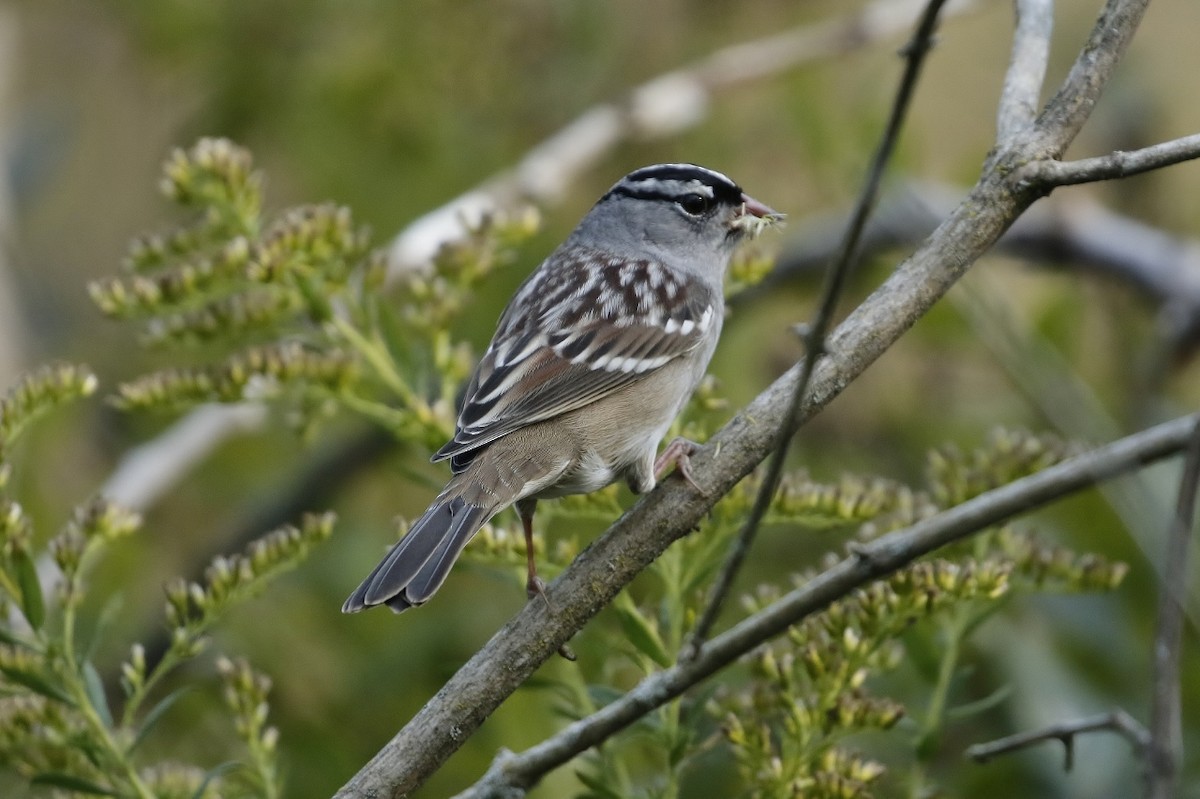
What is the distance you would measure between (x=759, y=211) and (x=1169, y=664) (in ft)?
7.61

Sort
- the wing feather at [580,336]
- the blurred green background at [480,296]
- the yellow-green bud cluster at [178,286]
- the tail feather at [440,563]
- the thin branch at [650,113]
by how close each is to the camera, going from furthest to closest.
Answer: the thin branch at [650,113], the blurred green background at [480,296], the wing feather at [580,336], the yellow-green bud cluster at [178,286], the tail feather at [440,563]

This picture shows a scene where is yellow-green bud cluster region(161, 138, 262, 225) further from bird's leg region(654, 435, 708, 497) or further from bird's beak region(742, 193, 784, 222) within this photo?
bird's beak region(742, 193, 784, 222)

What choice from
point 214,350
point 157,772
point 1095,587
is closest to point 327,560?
point 214,350

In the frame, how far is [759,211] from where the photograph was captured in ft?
11.4

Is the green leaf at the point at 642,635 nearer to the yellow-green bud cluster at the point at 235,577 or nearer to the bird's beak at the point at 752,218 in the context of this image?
the yellow-green bud cluster at the point at 235,577

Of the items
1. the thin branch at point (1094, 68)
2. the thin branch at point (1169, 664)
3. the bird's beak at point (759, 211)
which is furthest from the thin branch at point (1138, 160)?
the bird's beak at point (759, 211)

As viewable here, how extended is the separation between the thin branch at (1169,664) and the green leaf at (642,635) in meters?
0.93

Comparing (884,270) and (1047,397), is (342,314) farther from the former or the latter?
(884,270)

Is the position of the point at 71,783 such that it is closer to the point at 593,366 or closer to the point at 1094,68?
the point at 593,366

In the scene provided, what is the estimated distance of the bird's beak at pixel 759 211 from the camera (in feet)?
11.3

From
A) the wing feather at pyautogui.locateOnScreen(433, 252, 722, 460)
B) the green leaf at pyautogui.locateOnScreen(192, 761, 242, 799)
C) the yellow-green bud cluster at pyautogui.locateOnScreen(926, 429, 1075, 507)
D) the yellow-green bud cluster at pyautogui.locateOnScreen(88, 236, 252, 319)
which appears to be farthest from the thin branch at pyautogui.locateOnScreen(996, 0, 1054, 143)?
the green leaf at pyautogui.locateOnScreen(192, 761, 242, 799)

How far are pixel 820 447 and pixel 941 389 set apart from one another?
2.07 feet

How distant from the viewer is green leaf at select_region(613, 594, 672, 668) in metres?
2.12

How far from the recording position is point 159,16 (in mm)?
4777
